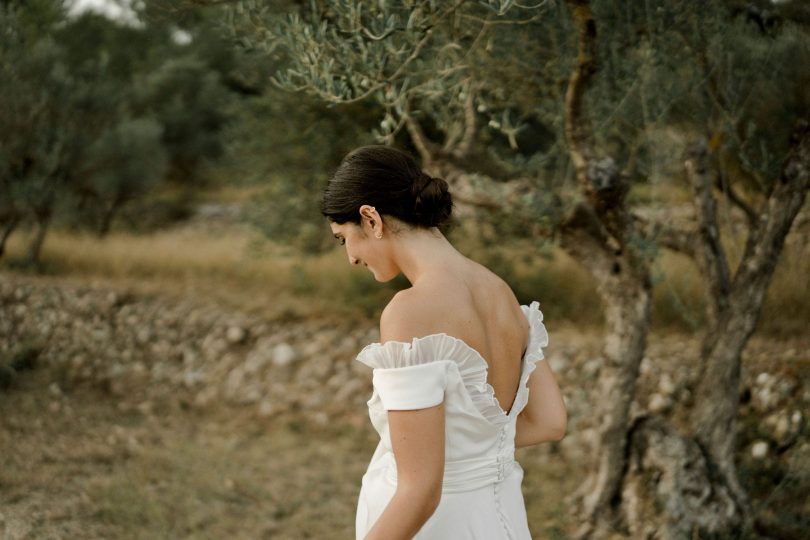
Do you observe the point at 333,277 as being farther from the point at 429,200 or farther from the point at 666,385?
the point at 429,200

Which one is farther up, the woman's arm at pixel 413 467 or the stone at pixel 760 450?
the woman's arm at pixel 413 467

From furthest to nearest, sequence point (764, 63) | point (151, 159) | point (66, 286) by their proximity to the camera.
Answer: point (151, 159) < point (66, 286) < point (764, 63)

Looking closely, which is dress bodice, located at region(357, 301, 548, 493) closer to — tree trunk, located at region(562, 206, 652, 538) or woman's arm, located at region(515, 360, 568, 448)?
woman's arm, located at region(515, 360, 568, 448)

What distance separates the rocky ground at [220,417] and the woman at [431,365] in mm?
3165

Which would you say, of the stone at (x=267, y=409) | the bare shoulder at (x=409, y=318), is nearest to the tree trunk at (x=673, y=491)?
the bare shoulder at (x=409, y=318)

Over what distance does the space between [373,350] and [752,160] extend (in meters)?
5.27

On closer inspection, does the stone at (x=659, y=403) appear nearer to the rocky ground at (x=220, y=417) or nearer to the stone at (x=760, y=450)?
the rocky ground at (x=220, y=417)

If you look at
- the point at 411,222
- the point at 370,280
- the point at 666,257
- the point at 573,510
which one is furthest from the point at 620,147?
the point at 411,222

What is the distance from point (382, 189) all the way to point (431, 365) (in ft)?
1.63

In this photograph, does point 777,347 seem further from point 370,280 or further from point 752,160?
point 370,280

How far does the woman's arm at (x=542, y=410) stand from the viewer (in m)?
2.65

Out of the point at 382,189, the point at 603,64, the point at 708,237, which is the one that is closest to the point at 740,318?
the point at 708,237

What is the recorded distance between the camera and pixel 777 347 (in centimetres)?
725

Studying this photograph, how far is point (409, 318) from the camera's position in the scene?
2.00 metres
